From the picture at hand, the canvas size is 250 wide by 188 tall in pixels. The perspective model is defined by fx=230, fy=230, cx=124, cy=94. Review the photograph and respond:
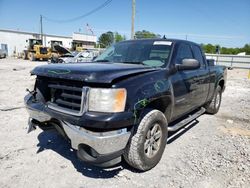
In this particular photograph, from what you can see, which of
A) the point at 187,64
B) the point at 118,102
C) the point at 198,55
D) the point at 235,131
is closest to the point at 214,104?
the point at 235,131

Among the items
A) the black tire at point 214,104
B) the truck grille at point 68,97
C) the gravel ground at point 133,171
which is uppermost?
the truck grille at point 68,97

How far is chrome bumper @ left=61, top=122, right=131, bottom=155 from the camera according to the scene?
99.6 inches

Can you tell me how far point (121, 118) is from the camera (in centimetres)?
257

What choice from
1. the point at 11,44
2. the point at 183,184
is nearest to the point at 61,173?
the point at 183,184

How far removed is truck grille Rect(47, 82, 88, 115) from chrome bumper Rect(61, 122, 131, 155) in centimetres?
22

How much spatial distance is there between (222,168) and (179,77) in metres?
1.53

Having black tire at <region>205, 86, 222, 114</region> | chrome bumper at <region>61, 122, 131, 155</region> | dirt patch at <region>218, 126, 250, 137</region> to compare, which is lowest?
dirt patch at <region>218, 126, 250, 137</region>

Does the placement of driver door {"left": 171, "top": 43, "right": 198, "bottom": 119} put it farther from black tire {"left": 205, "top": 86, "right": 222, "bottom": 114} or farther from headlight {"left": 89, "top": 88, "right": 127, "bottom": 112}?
black tire {"left": 205, "top": 86, "right": 222, "bottom": 114}

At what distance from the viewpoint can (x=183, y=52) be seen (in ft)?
14.0

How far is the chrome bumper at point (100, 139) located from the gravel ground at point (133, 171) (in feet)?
2.08

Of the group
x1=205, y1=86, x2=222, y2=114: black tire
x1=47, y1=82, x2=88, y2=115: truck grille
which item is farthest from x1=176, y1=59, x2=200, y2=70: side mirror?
x1=205, y1=86, x2=222, y2=114: black tire

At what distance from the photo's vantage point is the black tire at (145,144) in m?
2.92

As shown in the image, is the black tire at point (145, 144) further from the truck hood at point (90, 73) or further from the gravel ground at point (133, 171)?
the truck hood at point (90, 73)

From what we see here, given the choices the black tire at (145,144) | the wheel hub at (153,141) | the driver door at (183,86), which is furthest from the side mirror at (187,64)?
the wheel hub at (153,141)
